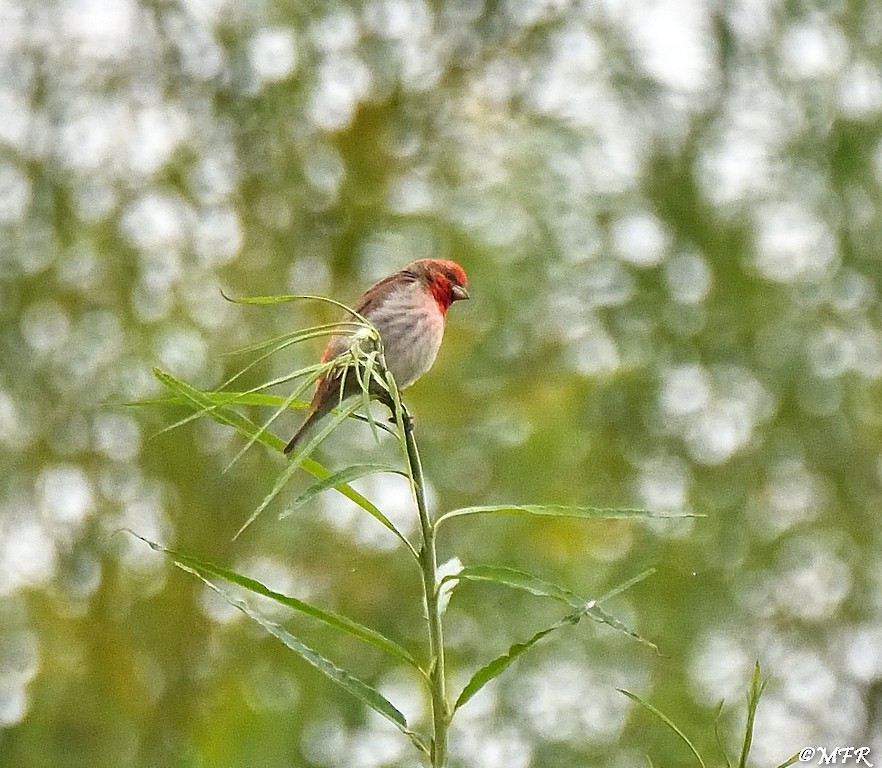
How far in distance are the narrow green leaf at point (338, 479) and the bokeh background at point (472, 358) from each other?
7.01 m

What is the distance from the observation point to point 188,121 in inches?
460

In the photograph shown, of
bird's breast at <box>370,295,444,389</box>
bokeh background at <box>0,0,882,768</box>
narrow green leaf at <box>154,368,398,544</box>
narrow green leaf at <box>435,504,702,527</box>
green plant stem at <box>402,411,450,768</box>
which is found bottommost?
green plant stem at <box>402,411,450,768</box>

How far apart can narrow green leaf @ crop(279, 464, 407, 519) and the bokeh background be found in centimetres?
701

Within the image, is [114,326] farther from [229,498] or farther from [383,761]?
[383,761]

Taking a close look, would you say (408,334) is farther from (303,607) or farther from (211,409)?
(303,607)

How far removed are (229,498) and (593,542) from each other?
235 cm

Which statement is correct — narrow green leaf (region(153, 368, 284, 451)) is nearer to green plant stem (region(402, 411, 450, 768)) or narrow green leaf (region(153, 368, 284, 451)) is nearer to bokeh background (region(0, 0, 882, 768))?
green plant stem (region(402, 411, 450, 768))

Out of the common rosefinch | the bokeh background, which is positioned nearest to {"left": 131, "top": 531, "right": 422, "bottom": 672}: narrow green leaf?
the common rosefinch

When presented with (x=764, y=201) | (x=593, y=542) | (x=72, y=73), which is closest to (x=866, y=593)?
(x=593, y=542)

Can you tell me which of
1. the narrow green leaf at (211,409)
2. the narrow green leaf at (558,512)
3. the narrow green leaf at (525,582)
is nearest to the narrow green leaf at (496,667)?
the narrow green leaf at (525,582)

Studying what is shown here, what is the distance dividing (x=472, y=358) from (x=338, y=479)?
27.7ft

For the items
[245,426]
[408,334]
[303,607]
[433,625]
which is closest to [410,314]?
[408,334]

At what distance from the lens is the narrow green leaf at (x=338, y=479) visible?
2.01 meters

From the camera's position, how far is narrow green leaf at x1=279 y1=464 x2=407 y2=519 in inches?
79.0
